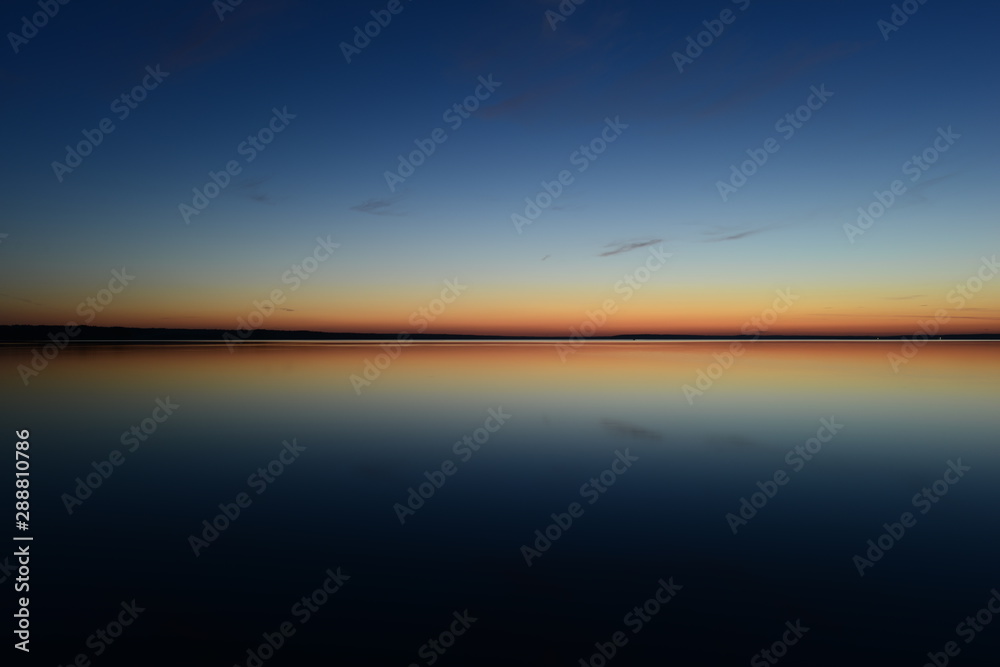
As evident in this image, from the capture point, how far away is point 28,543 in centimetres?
799

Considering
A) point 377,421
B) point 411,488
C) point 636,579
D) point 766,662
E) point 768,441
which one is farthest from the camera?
point 377,421

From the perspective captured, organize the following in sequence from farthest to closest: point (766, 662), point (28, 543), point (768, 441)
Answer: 1. point (768, 441)
2. point (28, 543)
3. point (766, 662)

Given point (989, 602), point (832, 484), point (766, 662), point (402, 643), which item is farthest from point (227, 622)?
point (832, 484)

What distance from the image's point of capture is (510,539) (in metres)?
8.41

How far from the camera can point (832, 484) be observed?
11.3m

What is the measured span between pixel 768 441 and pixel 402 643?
12.1 metres

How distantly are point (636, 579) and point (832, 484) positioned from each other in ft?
20.7

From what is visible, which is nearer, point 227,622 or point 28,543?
point 227,622

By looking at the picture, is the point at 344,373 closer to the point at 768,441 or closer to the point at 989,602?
the point at 768,441

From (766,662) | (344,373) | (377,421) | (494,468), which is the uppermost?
(344,373)

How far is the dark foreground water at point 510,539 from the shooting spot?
5.69 metres

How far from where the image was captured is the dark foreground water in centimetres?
569

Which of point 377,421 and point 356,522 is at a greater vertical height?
point 377,421

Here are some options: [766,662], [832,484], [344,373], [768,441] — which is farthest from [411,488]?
[344,373]
